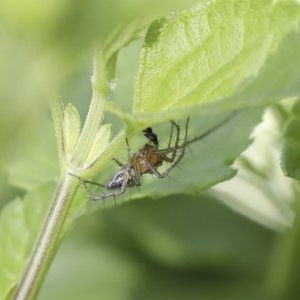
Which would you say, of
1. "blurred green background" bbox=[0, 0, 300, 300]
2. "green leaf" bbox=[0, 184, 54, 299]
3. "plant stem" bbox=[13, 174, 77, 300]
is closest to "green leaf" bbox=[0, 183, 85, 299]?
"green leaf" bbox=[0, 184, 54, 299]

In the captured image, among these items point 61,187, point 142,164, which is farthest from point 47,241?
point 142,164

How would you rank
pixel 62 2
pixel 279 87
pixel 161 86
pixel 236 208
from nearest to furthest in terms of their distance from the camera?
pixel 62 2 → pixel 279 87 → pixel 161 86 → pixel 236 208

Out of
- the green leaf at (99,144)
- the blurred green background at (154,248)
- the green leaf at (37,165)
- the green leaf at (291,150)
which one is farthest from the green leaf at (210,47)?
the green leaf at (37,165)

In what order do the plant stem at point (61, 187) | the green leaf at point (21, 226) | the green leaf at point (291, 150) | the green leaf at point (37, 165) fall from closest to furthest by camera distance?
the plant stem at point (61, 187)
the green leaf at point (291, 150)
the green leaf at point (21, 226)
the green leaf at point (37, 165)

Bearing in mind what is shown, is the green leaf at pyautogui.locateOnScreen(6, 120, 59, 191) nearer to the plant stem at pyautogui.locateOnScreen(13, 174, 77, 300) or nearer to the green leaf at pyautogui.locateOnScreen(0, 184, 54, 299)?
the green leaf at pyautogui.locateOnScreen(0, 184, 54, 299)

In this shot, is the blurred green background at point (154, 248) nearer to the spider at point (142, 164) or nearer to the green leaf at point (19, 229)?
the green leaf at point (19, 229)

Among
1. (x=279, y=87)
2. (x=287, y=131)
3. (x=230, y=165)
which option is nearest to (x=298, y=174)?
(x=287, y=131)

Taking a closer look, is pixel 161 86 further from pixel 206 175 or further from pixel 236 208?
pixel 236 208
